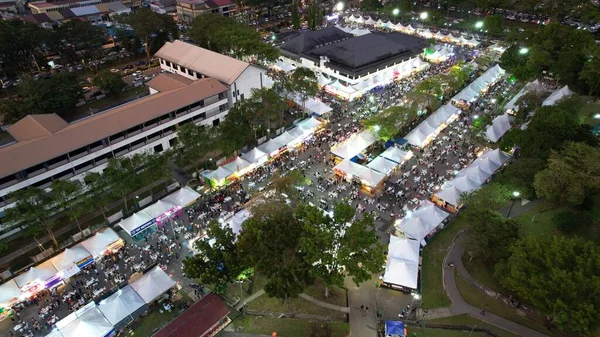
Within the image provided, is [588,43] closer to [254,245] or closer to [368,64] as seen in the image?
[368,64]

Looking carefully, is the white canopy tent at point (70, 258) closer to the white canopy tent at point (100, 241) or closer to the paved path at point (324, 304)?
the white canopy tent at point (100, 241)

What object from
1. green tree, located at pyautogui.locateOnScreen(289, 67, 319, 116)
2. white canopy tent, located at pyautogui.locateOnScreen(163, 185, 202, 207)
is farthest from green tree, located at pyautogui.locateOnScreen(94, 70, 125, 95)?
white canopy tent, located at pyautogui.locateOnScreen(163, 185, 202, 207)

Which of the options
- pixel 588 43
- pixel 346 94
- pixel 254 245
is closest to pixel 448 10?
pixel 588 43

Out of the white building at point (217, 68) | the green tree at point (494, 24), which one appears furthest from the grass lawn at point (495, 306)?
the green tree at point (494, 24)

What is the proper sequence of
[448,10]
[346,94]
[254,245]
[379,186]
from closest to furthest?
[254,245], [379,186], [346,94], [448,10]

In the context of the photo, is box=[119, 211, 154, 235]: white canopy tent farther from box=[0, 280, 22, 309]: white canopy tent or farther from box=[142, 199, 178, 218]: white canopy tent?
box=[0, 280, 22, 309]: white canopy tent
